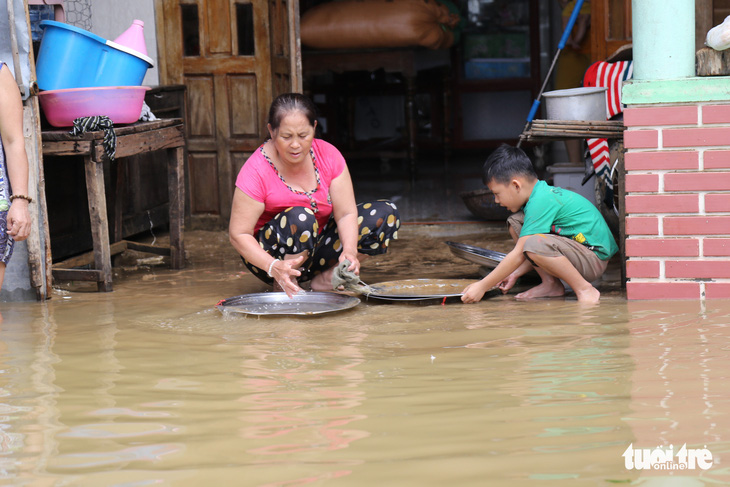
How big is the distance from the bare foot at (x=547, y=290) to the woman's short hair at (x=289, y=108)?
Result: 123 centimetres

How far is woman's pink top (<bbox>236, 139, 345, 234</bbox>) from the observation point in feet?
12.8

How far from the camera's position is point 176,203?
198 inches

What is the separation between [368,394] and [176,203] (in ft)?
9.49

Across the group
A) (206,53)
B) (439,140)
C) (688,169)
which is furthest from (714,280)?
(439,140)

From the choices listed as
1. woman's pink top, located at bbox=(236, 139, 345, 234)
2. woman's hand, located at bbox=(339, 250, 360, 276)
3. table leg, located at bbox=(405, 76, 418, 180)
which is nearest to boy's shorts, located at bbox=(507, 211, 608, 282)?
woman's hand, located at bbox=(339, 250, 360, 276)

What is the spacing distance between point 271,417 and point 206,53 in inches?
174

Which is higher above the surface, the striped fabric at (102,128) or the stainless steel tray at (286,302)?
the striped fabric at (102,128)

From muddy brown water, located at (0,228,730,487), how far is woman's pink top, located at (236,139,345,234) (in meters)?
0.54

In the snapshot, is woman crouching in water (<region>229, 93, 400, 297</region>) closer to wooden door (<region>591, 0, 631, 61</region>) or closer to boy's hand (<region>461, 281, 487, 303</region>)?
boy's hand (<region>461, 281, 487, 303</region>)

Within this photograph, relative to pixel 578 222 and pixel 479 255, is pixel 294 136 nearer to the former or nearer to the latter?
pixel 479 255

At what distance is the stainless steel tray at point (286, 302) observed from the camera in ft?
12.1

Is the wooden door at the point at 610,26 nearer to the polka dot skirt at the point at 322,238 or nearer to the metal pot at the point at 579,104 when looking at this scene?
the metal pot at the point at 579,104

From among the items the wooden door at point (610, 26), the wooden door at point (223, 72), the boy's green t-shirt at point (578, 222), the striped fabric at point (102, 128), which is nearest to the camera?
the boy's green t-shirt at point (578, 222)

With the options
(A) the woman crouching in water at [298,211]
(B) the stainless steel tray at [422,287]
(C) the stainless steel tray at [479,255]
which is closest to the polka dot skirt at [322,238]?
(A) the woman crouching in water at [298,211]
